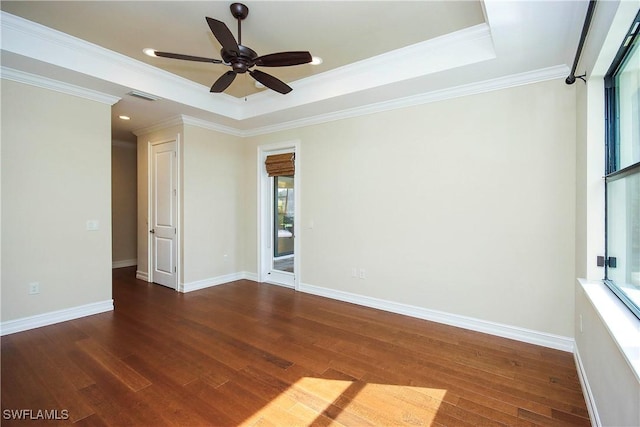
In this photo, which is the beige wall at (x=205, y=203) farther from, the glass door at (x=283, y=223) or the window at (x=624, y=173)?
the window at (x=624, y=173)

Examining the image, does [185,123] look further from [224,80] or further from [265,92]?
[224,80]

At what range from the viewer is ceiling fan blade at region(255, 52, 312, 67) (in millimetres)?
2371

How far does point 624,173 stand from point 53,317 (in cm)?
530

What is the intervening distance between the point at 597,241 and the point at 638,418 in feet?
4.83

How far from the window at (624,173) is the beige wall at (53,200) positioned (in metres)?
4.94

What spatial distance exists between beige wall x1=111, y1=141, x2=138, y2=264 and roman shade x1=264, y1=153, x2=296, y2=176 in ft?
12.1

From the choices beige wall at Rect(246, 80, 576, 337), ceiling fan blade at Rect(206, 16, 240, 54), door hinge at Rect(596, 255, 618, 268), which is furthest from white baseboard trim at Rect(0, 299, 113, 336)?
door hinge at Rect(596, 255, 618, 268)

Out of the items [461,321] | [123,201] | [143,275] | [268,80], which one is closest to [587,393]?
[461,321]

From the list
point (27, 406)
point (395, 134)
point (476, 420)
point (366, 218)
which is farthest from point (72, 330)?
point (395, 134)

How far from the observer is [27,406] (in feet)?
6.46

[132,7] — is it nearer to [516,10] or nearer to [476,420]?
[516,10]

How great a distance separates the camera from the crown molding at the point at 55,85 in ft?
9.78

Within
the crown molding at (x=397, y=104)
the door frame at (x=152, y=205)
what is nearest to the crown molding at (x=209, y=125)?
the crown molding at (x=397, y=104)

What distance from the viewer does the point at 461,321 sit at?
129 inches
